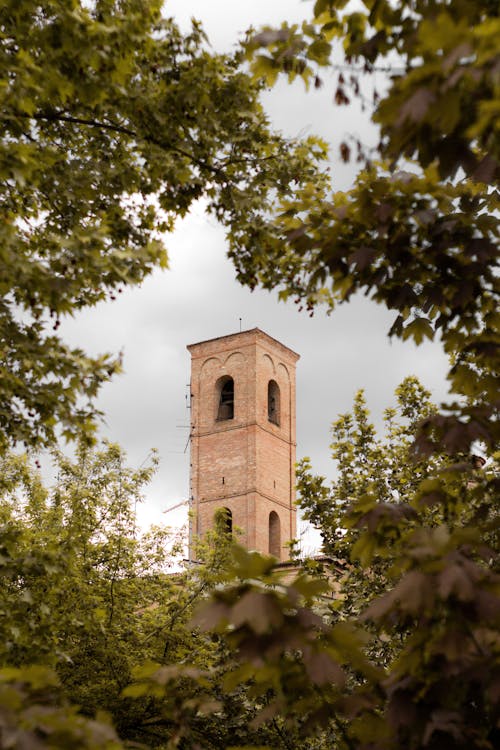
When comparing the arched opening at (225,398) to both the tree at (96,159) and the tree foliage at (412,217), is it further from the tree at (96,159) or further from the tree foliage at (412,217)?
the tree foliage at (412,217)

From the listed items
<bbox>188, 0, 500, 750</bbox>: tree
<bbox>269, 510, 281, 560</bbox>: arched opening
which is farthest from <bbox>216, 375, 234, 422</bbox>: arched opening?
<bbox>188, 0, 500, 750</bbox>: tree

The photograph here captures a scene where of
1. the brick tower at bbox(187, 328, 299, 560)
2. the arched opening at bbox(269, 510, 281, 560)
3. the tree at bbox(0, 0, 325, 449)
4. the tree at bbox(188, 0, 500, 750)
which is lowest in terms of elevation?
the tree at bbox(188, 0, 500, 750)

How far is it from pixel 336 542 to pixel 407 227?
28.4 feet

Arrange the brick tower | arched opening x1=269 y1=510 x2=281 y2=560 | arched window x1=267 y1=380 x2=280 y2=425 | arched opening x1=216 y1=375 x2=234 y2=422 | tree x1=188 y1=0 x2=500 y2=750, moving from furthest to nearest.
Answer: arched window x1=267 y1=380 x2=280 y2=425 < arched opening x1=216 y1=375 x2=234 y2=422 < arched opening x1=269 y1=510 x2=281 y2=560 < the brick tower < tree x1=188 y1=0 x2=500 y2=750

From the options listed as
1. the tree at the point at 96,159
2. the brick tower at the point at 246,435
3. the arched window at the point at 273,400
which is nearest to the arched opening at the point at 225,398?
the brick tower at the point at 246,435

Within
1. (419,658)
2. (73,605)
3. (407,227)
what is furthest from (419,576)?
(73,605)

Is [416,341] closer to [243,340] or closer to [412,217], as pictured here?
[412,217]

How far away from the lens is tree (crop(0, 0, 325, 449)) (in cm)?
567

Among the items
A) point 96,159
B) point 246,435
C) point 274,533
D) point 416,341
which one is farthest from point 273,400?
point 416,341

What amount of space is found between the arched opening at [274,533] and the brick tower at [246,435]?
0.15 feet

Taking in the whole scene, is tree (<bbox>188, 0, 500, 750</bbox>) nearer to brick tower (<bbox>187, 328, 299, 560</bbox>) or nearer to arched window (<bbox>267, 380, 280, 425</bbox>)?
brick tower (<bbox>187, 328, 299, 560</bbox>)

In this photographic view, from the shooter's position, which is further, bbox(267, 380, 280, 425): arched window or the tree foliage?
bbox(267, 380, 280, 425): arched window

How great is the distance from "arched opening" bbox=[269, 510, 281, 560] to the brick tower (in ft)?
0.15

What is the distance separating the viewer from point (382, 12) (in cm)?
388
